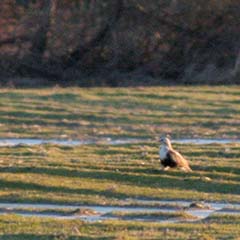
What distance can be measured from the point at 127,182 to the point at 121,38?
2930 centimetres

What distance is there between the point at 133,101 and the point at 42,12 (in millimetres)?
14017

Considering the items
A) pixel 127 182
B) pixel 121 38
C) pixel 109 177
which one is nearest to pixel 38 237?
pixel 127 182

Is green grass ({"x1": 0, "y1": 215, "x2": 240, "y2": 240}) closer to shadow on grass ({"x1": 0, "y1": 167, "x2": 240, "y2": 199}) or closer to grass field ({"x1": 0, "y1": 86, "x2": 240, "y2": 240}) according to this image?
grass field ({"x1": 0, "y1": 86, "x2": 240, "y2": 240})

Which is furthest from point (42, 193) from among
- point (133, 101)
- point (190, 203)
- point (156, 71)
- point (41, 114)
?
point (156, 71)

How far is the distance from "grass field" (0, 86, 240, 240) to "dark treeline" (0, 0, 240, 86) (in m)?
6.82

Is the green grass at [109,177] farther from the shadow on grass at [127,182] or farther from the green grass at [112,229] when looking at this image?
the green grass at [112,229]

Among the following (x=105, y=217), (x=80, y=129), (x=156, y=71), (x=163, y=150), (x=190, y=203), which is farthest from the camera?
(x=156, y=71)

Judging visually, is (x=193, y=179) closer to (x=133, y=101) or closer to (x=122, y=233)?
(x=122, y=233)

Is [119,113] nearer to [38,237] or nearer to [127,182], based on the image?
[127,182]

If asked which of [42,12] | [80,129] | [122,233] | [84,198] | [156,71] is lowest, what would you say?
[122,233]

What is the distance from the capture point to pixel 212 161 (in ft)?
63.8

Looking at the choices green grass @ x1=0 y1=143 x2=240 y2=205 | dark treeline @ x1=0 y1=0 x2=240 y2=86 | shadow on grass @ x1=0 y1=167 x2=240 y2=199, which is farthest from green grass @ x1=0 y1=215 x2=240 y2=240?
dark treeline @ x1=0 y1=0 x2=240 y2=86

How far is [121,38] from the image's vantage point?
149 feet

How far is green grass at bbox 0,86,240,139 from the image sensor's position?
26984 mm
